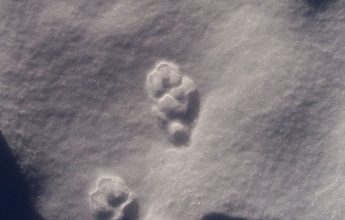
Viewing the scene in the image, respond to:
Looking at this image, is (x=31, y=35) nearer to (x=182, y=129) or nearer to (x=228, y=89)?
(x=182, y=129)

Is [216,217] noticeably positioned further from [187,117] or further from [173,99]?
[173,99]

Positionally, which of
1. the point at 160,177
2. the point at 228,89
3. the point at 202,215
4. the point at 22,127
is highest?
the point at 228,89

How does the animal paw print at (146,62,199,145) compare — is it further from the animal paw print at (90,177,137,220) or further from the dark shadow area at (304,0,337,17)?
the dark shadow area at (304,0,337,17)

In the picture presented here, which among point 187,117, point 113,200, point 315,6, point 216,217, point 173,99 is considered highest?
point 315,6

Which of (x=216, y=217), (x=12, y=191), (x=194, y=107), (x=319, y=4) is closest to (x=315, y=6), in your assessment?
(x=319, y=4)

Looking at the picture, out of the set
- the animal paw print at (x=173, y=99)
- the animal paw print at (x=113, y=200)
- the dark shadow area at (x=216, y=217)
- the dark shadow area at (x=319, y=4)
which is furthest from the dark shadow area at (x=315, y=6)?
the animal paw print at (x=113, y=200)

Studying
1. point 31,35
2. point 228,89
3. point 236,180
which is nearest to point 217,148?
point 236,180

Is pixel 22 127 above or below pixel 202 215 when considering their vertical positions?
above

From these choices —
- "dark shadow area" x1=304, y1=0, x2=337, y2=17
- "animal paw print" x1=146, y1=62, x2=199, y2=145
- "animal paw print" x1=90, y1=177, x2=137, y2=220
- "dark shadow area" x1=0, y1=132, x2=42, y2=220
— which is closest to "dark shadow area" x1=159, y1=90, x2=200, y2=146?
"animal paw print" x1=146, y1=62, x2=199, y2=145
